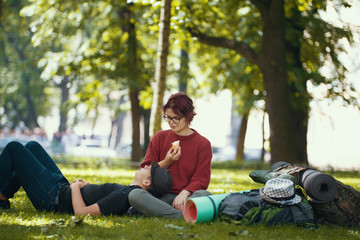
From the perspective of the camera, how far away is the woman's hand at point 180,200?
17.4 feet

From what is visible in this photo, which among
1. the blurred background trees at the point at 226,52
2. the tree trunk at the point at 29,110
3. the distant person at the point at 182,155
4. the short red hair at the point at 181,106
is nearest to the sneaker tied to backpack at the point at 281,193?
the distant person at the point at 182,155

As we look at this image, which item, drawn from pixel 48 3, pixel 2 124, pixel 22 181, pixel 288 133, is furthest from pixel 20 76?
pixel 22 181

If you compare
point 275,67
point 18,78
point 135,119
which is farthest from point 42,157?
point 18,78

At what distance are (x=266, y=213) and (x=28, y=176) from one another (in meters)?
2.59

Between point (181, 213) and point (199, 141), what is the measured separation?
905 millimetres

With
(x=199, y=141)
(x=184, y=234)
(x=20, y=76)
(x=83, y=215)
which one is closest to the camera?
(x=184, y=234)

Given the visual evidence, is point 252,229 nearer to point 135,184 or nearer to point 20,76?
point 135,184

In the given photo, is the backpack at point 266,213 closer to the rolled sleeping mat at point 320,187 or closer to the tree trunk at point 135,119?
the rolled sleeping mat at point 320,187

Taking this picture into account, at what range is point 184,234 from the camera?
14.2ft

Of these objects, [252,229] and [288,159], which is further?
[288,159]

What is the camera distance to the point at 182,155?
5621 mm

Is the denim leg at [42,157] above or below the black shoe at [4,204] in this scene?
above

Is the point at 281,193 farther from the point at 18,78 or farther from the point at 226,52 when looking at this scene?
the point at 18,78

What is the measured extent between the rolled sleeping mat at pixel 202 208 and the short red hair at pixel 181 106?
3.32ft
